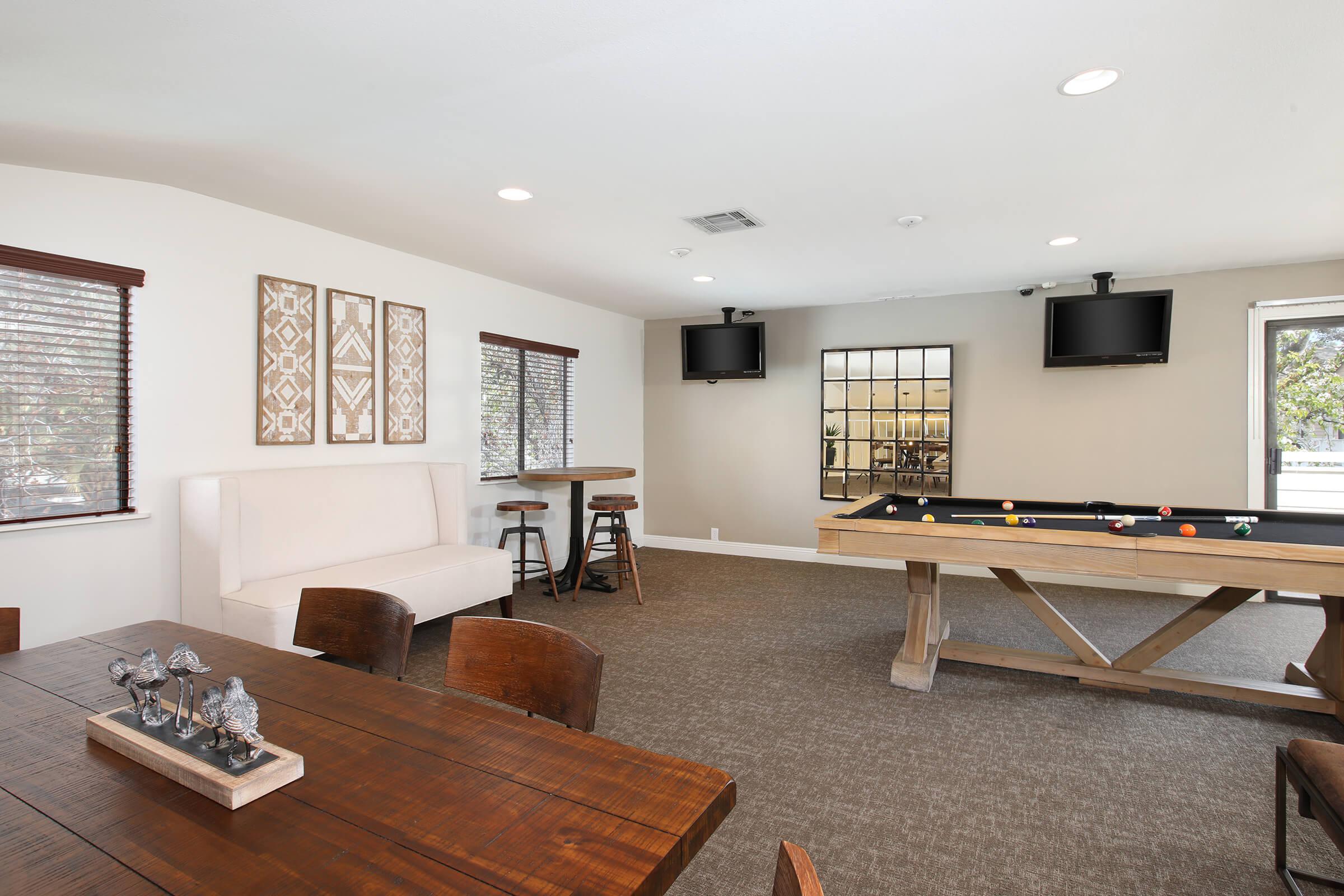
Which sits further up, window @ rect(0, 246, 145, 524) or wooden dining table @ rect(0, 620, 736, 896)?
window @ rect(0, 246, 145, 524)

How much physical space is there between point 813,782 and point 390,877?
196 centimetres

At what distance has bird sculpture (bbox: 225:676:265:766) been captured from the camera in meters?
1.00

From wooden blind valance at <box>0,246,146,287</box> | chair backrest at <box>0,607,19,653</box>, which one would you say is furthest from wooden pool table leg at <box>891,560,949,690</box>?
wooden blind valance at <box>0,246,146,287</box>

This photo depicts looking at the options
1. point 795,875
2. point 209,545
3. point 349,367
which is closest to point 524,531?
point 349,367

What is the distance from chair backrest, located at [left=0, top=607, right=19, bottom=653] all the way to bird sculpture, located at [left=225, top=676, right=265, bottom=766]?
3.48 feet

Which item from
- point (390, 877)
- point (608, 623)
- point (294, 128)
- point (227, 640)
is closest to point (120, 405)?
point (294, 128)

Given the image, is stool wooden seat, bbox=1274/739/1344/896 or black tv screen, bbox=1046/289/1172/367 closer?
stool wooden seat, bbox=1274/739/1344/896

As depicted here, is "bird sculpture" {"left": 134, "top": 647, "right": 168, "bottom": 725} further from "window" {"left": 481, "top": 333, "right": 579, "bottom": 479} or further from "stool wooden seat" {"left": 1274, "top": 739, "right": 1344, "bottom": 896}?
"window" {"left": 481, "top": 333, "right": 579, "bottom": 479}

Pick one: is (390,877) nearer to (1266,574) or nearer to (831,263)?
(1266,574)

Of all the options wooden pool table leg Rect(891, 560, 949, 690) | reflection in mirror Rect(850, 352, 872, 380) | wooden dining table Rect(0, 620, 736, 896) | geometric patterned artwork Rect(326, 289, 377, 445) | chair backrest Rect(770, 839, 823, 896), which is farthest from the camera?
reflection in mirror Rect(850, 352, 872, 380)

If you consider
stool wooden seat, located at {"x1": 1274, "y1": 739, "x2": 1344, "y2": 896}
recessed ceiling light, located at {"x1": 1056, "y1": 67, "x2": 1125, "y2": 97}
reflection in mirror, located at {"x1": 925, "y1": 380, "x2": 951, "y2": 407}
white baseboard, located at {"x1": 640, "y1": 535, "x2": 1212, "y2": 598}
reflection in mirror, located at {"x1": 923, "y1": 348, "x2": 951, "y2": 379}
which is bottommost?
white baseboard, located at {"x1": 640, "y1": 535, "x2": 1212, "y2": 598}

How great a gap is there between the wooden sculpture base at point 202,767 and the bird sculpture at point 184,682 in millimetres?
24

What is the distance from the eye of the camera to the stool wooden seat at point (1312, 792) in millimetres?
1499

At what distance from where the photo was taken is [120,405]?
10.4 feet
